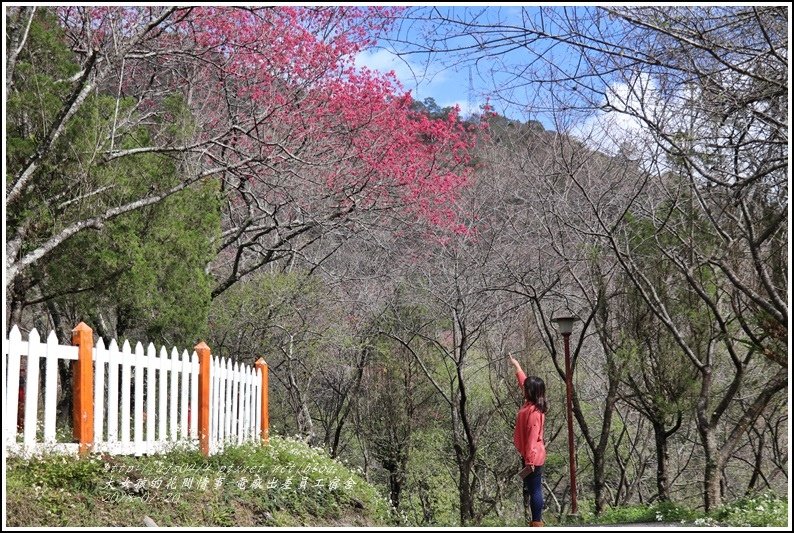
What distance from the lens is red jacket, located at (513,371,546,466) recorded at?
696 centimetres

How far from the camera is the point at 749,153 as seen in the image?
289 inches

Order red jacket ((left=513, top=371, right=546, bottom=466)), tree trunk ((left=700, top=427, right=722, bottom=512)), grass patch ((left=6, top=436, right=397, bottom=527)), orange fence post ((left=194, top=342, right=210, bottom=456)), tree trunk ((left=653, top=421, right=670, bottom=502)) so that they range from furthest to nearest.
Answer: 1. tree trunk ((left=653, top=421, right=670, bottom=502))
2. tree trunk ((left=700, top=427, right=722, bottom=512))
3. orange fence post ((left=194, top=342, right=210, bottom=456))
4. red jacket ((left=513, top=371, right=546, bottom=466))
5. grass patch ((left=6, top=436, right=397, bottom=527))

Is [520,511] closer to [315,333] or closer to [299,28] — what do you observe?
[315,333]

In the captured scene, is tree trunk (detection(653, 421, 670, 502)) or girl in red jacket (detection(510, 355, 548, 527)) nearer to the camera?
girl in red jacket (detection(510, 355, 548, 527))

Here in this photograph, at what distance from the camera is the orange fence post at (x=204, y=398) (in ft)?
29.8

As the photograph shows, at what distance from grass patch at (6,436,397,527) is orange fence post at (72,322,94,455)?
23 centimetres

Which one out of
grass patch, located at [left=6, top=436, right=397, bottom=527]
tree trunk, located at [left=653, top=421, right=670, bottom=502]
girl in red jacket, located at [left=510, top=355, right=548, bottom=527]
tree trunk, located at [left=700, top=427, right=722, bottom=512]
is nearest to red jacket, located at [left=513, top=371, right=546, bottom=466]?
girl in red jacket, located at [left=510, top=355, right=548, bottom=527]

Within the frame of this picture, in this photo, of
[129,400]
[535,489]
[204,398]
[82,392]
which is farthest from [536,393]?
[204,398]

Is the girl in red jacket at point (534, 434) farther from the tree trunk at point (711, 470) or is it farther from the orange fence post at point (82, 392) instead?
the orange fence post at point (82, 392)

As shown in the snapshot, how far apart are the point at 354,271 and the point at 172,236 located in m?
9.06

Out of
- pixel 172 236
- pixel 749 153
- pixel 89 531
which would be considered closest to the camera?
pixel 89 531

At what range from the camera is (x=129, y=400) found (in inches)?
300

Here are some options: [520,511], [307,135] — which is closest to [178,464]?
[307,135]

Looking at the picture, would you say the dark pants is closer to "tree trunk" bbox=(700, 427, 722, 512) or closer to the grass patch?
the grass patch
